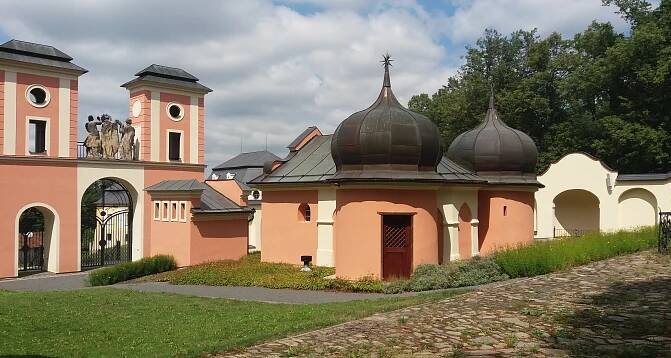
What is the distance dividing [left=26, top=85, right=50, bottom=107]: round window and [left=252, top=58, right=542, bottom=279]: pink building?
366 inches

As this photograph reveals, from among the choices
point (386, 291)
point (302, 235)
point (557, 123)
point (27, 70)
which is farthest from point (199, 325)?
point (557, 123)

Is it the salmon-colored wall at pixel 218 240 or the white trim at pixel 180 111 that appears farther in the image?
the white trim at pixel 180 111

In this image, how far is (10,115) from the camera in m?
22.5

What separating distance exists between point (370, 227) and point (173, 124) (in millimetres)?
15137

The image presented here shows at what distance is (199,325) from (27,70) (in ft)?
56.3

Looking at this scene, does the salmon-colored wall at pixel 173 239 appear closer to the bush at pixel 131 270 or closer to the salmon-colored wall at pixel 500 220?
the bush at pixel 131 270

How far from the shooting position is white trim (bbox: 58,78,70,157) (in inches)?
939

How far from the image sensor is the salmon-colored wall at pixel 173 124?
27.5 metres

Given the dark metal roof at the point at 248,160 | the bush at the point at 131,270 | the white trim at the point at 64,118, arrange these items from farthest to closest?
the dark metal roof at the point at 248,160 → the white trim at the point at 64,118 → the bush at the point at 131,270

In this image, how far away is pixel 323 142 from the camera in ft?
→ 78.4

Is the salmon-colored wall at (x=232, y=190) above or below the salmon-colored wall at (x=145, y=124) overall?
below

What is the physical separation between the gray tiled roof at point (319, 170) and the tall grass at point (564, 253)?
2929mm

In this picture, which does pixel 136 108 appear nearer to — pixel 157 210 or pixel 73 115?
pixel 73 115

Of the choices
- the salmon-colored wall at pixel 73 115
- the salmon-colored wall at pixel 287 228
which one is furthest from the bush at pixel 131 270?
the salmon-colored wall at pixel 73 115
